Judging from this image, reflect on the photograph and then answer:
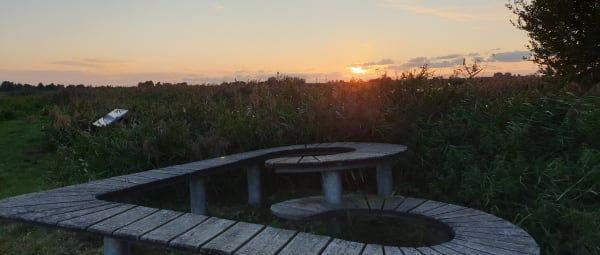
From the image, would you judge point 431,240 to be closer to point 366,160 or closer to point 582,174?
point 366,160

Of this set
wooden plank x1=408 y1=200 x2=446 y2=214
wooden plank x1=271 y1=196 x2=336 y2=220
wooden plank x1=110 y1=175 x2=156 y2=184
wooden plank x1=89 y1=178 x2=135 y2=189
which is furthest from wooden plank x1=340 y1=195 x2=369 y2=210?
wooden plank x1=89 y1=178 x2=135 y2=189

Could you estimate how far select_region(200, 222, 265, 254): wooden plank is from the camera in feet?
7.76

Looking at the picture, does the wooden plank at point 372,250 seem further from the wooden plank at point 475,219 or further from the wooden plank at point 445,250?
the wooden plank at point 475,219

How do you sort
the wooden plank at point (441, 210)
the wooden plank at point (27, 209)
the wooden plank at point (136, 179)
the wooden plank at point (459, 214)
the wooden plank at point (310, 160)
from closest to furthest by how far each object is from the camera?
the wooden plank at point (27, 209), the wooden plank at point (459, 214), the wooden plank at point (441, 210), the wooden plank at point (310, 160), the wooden plank at point (136, 179)

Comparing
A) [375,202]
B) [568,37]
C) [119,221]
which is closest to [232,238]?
[119,221]

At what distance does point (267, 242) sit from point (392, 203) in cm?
183

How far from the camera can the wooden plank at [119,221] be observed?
2.74 m

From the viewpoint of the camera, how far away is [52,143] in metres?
10.5

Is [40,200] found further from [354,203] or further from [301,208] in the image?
[354,203]

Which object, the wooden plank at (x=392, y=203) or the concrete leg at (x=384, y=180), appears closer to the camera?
the wooden plank at (x=392, y=203)

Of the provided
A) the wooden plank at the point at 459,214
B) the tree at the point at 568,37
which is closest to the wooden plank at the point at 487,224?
the wooden plank at the point at 459,214

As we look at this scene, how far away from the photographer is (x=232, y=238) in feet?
8.20

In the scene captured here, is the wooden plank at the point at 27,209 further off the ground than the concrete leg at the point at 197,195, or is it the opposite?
the wooden plank at the point at 27,209

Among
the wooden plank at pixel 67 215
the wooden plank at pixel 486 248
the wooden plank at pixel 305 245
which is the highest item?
the wooden plank at pixel 67 215
